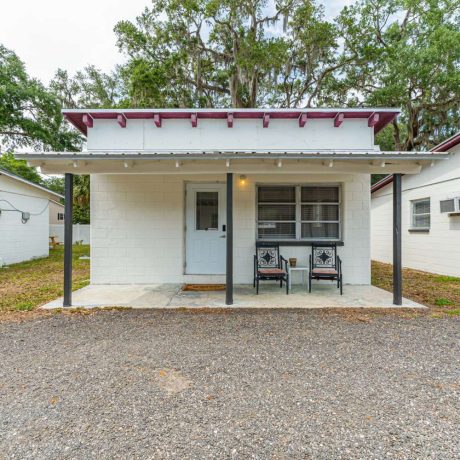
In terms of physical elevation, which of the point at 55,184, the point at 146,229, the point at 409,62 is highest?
the point at 409,62

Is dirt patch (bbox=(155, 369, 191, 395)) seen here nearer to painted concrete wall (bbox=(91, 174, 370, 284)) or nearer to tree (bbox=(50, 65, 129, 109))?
painted concrete wall (bbox=(91, 174, 370, 284))

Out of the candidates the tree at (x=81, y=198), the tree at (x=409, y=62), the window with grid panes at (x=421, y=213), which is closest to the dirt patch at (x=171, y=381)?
the window with grid panes at (x=421, y=213)

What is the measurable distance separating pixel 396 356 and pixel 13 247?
11.9 m

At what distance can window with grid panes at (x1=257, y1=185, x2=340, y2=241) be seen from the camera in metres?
6.44

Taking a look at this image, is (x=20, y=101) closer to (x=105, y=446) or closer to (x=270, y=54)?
(x=270, y=54)

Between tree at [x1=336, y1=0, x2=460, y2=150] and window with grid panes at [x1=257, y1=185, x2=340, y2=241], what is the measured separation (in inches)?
369

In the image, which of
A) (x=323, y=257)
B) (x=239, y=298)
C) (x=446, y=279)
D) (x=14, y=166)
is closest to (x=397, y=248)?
(x=323, y=257)

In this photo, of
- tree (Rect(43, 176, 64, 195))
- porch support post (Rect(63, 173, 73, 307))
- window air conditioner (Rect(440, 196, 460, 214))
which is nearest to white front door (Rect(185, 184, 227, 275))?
porch support post (Rect(63, 173, 73, 307))

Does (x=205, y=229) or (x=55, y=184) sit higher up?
(x=55, y=184)

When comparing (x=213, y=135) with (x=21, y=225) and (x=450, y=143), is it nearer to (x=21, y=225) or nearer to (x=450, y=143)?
(x=450, y=143)

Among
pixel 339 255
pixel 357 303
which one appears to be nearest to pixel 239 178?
pixel 339 255

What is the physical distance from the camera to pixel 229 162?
4.56m

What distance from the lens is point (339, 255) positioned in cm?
630

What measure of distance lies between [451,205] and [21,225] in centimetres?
1380
